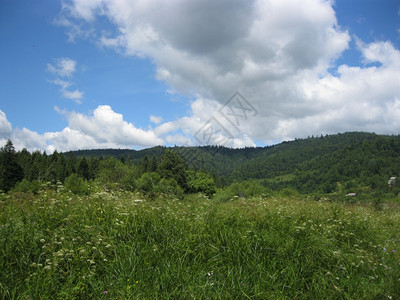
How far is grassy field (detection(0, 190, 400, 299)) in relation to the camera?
2814 millimetres

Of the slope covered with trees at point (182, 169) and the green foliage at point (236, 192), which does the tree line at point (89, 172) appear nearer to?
the slope covered with trees at point (182, 169)

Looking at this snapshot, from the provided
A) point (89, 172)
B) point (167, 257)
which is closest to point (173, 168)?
point (89, 172)

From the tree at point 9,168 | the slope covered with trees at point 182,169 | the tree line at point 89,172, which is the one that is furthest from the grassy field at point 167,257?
the tree at point 9,168

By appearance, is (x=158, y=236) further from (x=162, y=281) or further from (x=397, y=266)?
(x=397, y=266)

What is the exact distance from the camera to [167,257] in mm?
3410

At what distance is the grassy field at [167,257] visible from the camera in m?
2.81

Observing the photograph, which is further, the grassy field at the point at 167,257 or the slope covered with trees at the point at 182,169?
the slope covered with trees at the point at 182,169

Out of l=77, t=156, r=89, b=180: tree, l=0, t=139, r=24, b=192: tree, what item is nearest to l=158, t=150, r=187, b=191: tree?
l=0, t=139, r=24, b=192: tree

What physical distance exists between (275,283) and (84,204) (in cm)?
376

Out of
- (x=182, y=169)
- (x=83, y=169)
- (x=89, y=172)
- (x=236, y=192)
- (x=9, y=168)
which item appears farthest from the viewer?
(x=89, y=172)

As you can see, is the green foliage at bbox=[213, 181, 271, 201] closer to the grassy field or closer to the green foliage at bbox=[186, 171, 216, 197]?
the grassy field

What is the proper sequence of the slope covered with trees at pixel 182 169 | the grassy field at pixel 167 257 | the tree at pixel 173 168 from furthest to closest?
the tree at pixel 173 168
the slope covered with trees at pixel 182 169
the grassy field at pixel 167 257

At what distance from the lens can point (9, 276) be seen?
Result: 9.42 feet

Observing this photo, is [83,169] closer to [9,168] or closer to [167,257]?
[9,168]
